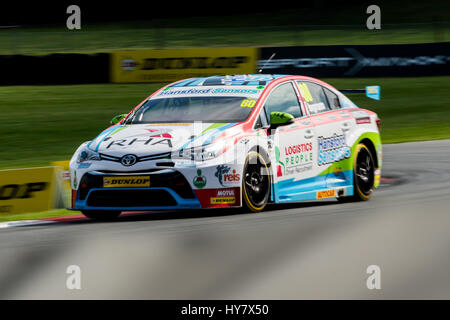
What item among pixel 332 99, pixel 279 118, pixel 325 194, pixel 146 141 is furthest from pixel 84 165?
pixel 332 99

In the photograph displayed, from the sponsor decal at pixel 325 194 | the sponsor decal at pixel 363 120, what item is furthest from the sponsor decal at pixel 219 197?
the sponsor decal at pixel 363 120

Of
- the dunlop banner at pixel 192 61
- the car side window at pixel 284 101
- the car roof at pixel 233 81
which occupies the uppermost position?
the dunlop banner at pixel 192 61

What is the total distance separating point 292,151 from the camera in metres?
10.2

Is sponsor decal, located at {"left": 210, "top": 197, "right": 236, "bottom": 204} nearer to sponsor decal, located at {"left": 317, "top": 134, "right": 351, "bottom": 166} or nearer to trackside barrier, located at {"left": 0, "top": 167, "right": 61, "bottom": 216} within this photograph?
sponsor decal, located at {"left": 317, "top": 134, "right": 351, "bottom": 166}

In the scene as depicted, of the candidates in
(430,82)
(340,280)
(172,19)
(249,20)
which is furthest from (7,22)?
(340,280)

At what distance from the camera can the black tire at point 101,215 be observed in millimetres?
9992

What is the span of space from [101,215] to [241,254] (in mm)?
3054

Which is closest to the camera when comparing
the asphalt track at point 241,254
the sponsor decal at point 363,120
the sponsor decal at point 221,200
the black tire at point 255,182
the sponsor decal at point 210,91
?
the asphalt track at point 241,254

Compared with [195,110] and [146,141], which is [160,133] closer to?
[146,141]

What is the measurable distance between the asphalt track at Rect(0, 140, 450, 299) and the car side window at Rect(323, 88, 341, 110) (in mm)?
1380

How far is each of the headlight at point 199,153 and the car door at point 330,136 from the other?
Result: 1.70 meters

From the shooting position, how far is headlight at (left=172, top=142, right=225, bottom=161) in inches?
366

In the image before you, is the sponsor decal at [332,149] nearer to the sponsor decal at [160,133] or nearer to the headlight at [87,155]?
the sponsor decal at [160,133]

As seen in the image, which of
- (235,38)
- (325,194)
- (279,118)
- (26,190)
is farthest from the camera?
(235,38)
